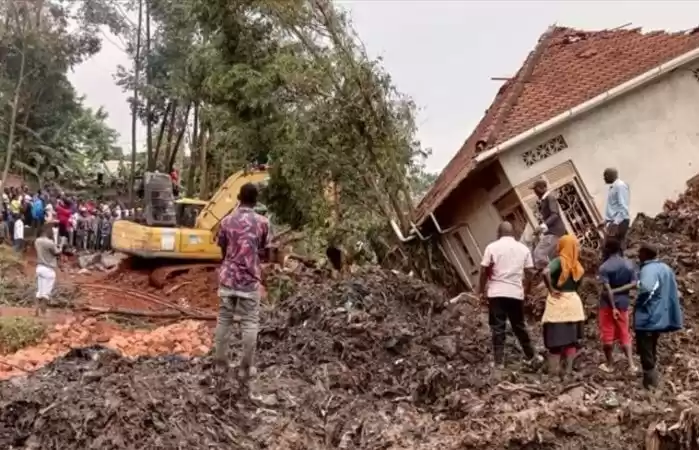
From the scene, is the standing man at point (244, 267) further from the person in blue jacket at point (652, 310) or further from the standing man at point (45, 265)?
the standing man at point (45, 265)

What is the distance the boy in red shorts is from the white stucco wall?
20.7ft

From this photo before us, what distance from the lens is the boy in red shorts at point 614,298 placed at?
29.5 ft

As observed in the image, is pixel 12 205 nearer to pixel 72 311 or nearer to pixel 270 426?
pixel 72 311

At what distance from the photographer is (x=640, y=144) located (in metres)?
15.6

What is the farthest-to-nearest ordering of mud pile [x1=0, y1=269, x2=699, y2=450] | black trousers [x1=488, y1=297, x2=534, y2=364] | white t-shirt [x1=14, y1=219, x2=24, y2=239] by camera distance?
1. white t-shirt [x1=14, y1=219, x2=24, y2=239]
2. black trousers [x1=488, y1=297, x2=534, y2=364]
3. mud pile [x1=0, y1=269, x2=699, y2=450]

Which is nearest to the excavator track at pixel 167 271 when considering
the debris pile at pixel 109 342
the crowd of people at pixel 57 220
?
the crowd of people at pixel 57 220

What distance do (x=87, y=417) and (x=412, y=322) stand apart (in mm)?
5071

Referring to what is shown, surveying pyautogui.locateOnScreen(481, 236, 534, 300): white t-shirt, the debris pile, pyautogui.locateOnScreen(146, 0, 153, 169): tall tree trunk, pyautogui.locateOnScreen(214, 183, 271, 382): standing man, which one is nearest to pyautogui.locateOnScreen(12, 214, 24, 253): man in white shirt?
the debris pile

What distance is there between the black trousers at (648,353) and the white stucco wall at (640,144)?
7104mm

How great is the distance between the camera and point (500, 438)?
7.32m

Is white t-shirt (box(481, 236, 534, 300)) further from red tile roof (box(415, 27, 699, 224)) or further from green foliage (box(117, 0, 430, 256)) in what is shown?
green foliage (box(117, 0, 430, 256))

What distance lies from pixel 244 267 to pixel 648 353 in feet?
12.2

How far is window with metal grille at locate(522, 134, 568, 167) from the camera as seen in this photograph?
15414mm

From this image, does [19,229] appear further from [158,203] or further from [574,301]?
[574,301]
